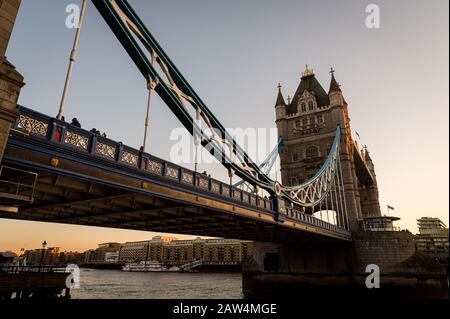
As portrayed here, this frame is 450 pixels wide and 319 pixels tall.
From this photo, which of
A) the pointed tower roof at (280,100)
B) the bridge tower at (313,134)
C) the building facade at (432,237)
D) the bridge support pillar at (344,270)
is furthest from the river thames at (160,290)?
the pointed tower roof at (280,100)

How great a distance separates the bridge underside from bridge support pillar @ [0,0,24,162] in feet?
2.81

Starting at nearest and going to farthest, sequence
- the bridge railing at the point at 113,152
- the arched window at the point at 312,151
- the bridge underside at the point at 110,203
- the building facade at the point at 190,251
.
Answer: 1. the bridge railing at the point at 113,152
2. the bridge underside at the point at 110,203
3. the arched window at the point at 312,151
4. the building facade at the point at 190,251

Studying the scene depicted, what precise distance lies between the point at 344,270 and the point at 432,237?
5291 centimetres

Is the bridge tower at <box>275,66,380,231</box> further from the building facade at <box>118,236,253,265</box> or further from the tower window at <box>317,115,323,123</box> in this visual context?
the building facade at <box>118,236,253,265</box>

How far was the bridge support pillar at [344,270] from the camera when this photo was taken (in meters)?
30.7

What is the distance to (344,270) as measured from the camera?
3488 cm

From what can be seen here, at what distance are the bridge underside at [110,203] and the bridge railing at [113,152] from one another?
430mm

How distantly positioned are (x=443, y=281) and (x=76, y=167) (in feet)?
116

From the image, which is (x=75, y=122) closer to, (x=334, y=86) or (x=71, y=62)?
(x=71, y=62)

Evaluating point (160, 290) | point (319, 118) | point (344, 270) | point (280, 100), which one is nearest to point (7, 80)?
point (344, 270)

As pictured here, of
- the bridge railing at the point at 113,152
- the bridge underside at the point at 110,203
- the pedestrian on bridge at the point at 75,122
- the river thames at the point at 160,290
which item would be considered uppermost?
the pedestrian on bridge at the point at 75,122

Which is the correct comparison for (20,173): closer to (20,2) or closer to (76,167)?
(76,167)

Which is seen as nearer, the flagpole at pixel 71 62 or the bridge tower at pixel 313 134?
the flagpole at pixel 71 62

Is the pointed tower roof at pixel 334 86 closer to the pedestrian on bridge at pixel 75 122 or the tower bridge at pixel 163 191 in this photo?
the tower bridge at pixel 163 191
